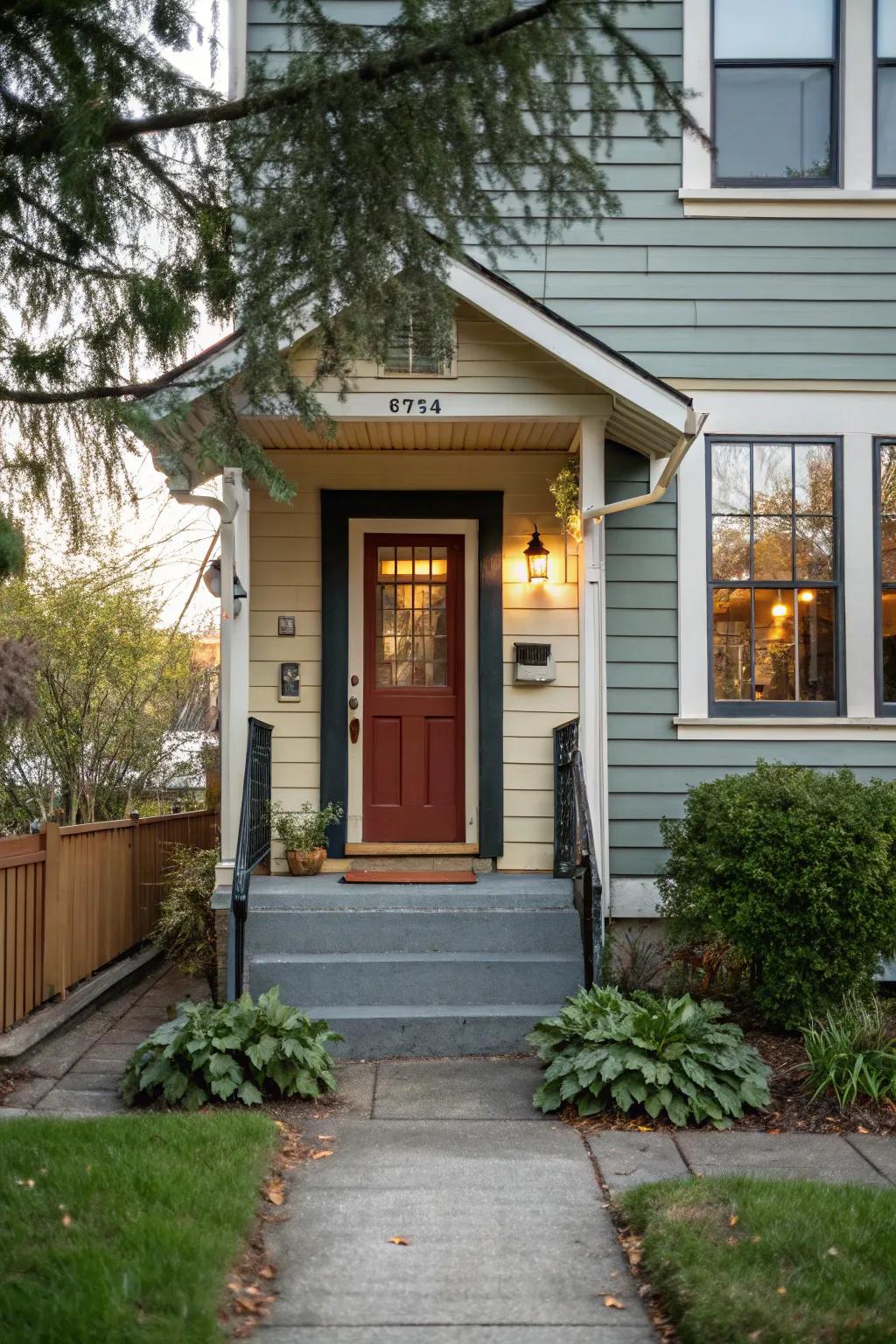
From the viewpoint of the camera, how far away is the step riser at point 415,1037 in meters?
6.37

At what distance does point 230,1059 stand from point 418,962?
4.54 ft

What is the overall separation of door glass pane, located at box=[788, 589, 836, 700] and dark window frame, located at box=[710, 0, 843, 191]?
268 cm

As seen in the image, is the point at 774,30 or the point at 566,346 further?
the point at 774,30

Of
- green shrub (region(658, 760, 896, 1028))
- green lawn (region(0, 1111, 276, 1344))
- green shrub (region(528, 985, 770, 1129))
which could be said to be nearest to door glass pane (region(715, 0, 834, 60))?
green shrub (region(658, 760, 896, 1028))

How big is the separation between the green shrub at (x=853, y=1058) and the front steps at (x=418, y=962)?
1.35m

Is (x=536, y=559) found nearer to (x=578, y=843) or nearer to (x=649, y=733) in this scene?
(x=649, y=733)

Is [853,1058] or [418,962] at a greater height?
[418,962]

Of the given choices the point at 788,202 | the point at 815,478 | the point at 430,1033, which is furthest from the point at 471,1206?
the point at 788,202

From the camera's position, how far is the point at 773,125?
27.0 feet

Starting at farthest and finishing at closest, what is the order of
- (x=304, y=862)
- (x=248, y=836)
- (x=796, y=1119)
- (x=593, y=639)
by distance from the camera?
(x=304, y=862) < (x=593, y=639) < (x=248, y=836) < (x=796, y=1119)

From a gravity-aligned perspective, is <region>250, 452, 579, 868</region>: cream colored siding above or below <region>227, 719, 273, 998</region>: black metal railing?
above

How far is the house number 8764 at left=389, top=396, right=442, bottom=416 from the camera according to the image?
713 centimetres

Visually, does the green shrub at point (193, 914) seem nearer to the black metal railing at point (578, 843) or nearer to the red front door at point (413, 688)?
the red front door at point (413, 688)

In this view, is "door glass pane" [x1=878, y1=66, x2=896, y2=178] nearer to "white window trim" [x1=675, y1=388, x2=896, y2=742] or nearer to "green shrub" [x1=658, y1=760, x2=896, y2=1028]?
"white window trim" [x1=675, y1=388, x2=896, y2=742]
